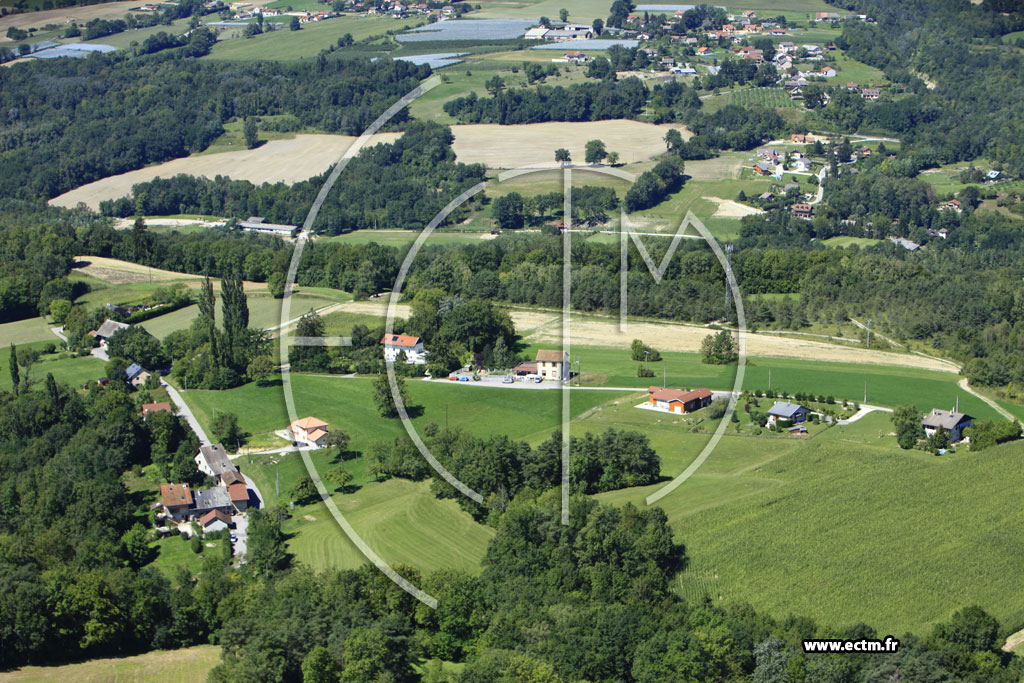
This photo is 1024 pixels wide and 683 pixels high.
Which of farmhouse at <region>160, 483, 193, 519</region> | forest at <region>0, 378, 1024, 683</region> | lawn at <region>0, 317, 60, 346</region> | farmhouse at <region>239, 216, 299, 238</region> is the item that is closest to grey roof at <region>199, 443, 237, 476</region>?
farmhouse at <region>160, 483, 193, 519</region>

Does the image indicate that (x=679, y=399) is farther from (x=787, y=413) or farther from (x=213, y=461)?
(x=213, y=461)

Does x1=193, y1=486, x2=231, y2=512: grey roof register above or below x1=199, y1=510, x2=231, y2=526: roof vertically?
above

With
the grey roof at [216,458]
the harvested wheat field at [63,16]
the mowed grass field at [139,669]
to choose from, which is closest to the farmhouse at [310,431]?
the grey roof at [216,458]

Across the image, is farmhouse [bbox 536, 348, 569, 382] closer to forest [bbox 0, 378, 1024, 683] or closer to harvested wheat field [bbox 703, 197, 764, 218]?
forest [bbox 0, 378, 1024, 683]

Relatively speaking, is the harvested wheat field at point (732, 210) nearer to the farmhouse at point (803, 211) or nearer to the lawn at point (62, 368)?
the farmhouse at point (803, 211)

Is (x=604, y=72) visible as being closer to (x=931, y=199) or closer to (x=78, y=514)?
(x=931, y=199)

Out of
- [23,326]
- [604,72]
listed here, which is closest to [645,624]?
[23,326]
